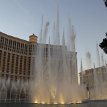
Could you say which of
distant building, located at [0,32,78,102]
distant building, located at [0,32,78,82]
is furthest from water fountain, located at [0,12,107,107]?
distant building, located at [0,32,78,82]

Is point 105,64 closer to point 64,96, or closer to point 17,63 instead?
point 64,96

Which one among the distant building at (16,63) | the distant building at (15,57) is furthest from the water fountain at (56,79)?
the distant building at (15,57)

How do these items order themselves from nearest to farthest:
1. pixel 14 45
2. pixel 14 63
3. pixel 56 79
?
pixel 56 79 < pixel 14 63 < pixel 14 45

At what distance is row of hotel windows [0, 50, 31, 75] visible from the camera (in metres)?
98.1

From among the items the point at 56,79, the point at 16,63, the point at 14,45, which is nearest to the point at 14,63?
the point at 16,63

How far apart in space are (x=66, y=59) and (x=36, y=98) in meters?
10.2

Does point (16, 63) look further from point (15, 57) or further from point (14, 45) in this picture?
point (14, 45)

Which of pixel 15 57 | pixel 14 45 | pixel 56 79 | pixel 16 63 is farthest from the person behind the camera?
pixel 14 45

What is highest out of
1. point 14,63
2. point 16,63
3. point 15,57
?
point 15,57

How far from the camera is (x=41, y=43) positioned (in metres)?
38.1

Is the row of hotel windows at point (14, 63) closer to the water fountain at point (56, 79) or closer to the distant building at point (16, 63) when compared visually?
the distant building at point (16, 63)

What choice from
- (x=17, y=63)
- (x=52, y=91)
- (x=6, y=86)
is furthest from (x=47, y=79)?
(x=17, y=63)

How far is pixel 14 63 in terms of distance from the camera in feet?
339

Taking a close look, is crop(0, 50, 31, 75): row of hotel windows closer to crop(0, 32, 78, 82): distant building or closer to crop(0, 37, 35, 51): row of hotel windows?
crop(0, 32, 78, 82): distant building
